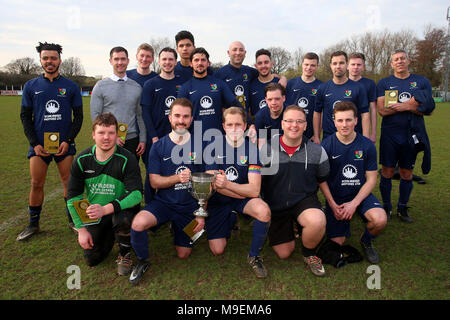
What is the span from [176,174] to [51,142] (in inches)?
62.6

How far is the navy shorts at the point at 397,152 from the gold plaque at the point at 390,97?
0.42 meters

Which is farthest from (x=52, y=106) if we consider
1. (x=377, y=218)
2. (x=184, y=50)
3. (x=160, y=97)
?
(x=377, y=218)

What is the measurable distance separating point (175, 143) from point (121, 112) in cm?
110

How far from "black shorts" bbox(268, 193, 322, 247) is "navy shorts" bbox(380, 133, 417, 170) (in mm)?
1661

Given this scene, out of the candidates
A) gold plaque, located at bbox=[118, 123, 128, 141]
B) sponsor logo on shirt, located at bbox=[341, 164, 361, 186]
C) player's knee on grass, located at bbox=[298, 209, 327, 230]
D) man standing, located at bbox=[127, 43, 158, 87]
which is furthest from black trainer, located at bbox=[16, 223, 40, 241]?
sponsor logo on shirt, located at bbox=[341, 164, 361, 186]

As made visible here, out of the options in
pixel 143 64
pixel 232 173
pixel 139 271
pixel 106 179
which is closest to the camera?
pixel 139 271

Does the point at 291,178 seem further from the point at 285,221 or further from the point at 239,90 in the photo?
the point at 239,90

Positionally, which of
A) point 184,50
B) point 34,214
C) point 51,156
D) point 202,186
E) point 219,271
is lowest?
point 219,271

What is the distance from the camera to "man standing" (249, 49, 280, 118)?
14.7 feet

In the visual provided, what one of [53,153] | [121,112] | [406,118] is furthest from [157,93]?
[406,118]

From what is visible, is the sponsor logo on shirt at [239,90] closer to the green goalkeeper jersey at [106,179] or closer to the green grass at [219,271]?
the green grass at [219,271]

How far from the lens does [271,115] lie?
3.83m

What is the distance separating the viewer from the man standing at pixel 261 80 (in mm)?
4488
